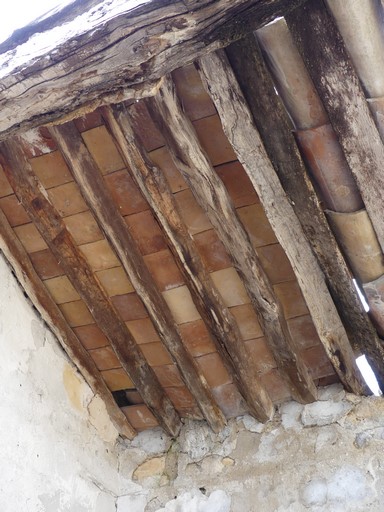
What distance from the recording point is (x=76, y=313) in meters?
2.11

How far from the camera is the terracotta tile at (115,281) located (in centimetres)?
198

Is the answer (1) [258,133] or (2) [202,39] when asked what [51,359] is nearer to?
(1) [258,133]

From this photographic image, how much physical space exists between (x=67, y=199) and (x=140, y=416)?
0.97 meters

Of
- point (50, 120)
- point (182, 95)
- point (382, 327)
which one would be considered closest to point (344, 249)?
point (382, 327)

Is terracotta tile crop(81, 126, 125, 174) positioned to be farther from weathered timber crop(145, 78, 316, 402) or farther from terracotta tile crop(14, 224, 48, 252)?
terracotta tile crop(14, 224, 48, 252)

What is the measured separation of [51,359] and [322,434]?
101cm

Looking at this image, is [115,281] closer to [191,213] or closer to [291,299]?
[191,213]

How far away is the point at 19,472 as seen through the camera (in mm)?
1846

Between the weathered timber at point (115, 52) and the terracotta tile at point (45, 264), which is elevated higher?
the weathered timber at point (115, 52)

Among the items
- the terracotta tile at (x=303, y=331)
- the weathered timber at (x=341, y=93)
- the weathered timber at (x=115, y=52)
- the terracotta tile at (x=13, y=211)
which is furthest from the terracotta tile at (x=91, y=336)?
the weathered timber at (x=341, y=93)

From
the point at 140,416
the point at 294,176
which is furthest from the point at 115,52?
the point at 140,416

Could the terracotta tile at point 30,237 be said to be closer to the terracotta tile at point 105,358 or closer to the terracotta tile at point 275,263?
the terracotta tile at point 105,358

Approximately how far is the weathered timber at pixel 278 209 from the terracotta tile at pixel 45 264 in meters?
0.78

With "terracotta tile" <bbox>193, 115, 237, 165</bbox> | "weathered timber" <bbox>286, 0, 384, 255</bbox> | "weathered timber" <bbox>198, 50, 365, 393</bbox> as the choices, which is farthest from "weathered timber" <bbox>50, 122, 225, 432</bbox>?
"weathered timber" <bbox>286, 0, 384, 255</bbox>
